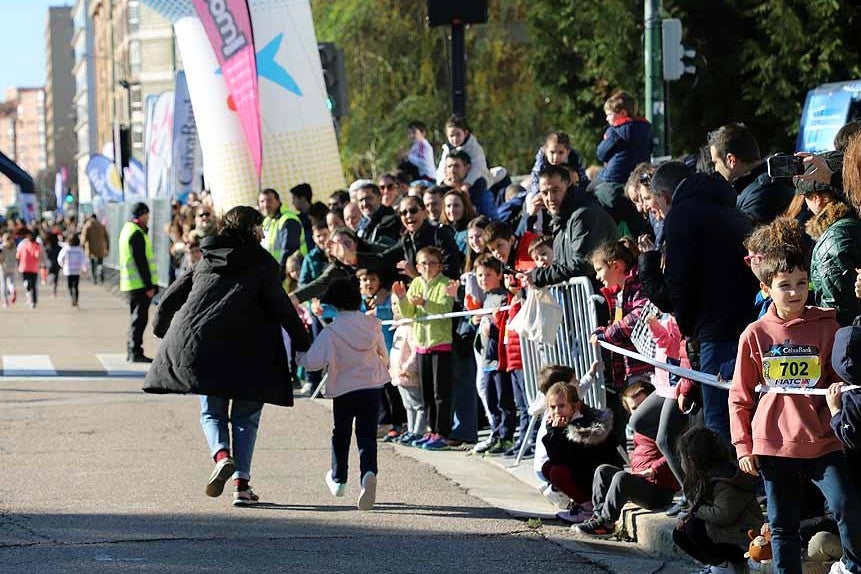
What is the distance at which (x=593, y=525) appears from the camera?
27.8ft

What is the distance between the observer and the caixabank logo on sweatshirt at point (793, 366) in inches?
247

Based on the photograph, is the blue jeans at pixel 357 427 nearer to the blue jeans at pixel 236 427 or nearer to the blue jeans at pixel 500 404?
the blue jeans at pixel 236 427

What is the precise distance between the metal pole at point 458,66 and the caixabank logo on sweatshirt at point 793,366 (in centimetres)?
914

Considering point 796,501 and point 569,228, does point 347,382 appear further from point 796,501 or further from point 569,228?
point 796,501

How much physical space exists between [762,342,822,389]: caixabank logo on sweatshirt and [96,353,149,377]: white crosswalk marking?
12.4 m

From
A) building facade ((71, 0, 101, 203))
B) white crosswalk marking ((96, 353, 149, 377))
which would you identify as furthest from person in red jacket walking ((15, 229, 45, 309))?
building facade ((71, 0, 101, 203))

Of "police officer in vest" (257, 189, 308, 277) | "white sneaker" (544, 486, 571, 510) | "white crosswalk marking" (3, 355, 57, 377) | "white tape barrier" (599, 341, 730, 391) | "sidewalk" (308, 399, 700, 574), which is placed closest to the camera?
"white tape barrier" (599, 341, 730, 391)

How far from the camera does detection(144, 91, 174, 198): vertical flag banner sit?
35438mm

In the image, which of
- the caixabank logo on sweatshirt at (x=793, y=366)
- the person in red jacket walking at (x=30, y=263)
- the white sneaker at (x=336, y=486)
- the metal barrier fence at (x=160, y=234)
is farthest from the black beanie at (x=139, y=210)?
the caixabank logo on sweatshirt at (x=793, y=366)

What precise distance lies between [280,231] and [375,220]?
2.76 m

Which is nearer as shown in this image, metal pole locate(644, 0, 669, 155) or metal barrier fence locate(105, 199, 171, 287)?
metal pole locate(644, 0, 669, 155)

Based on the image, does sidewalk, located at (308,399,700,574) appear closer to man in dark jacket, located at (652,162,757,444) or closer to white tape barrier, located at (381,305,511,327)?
man in dark jacket, located at (652,162,757,444)

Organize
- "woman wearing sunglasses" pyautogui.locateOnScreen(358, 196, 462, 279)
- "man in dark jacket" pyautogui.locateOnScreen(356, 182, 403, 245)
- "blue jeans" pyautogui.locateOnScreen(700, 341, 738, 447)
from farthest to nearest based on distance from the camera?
"man in dark jacket" pyautogui.locateOnScreen(356, 182, 403, 245) < "woman wearing sunglasses" pyautogui.locateOnScreen(358, 196, 462, 279) < "blue jeans" pyautogui.locateOnScreen(700, 341, 738, 447)

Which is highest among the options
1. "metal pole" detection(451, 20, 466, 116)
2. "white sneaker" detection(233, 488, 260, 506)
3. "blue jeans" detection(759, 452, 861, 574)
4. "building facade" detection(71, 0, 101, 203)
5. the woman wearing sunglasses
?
"building facade" detection(71, 0, 101, 203)
